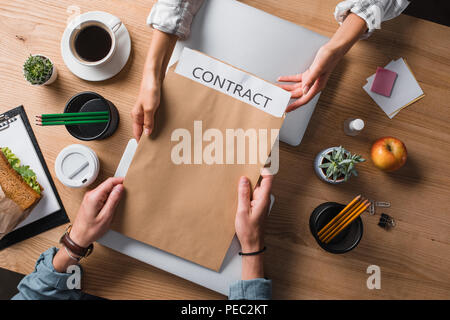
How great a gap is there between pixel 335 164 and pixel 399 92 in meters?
0.29

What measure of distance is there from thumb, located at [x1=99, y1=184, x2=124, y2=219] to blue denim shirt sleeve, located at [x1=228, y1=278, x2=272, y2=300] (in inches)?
12.9

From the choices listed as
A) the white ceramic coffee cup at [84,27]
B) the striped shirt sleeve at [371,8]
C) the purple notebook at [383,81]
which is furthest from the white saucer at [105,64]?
the purple notebook at [383,81]

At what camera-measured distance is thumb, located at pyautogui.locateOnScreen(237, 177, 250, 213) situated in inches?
23.8

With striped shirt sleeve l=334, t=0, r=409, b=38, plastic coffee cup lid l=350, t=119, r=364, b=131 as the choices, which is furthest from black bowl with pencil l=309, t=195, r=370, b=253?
striped shirt sleeve l=334, t=0, r=409, b=38

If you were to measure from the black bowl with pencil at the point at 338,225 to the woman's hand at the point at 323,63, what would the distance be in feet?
0.86

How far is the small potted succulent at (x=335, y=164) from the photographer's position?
25.2 inches

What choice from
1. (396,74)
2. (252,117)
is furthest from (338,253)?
(396,74)

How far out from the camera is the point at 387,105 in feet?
2.38

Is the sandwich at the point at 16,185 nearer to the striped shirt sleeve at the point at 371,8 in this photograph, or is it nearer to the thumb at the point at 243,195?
the thumb at the point at 243,195

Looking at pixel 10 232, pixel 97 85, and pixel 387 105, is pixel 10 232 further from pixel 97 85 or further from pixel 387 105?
pixel 387 105

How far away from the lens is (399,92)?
0.72 m

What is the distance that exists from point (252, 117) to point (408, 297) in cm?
62

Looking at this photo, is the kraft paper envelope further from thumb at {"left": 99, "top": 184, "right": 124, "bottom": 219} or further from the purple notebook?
the purple notebook

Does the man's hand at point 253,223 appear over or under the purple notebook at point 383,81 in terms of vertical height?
under
